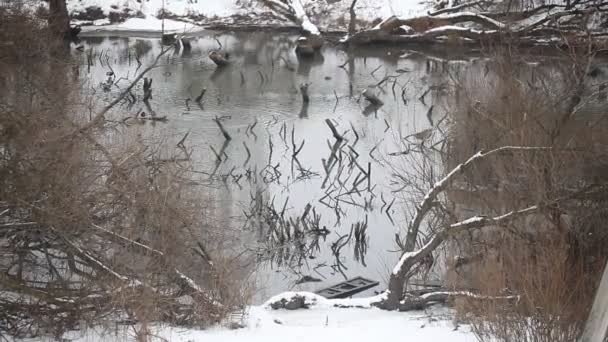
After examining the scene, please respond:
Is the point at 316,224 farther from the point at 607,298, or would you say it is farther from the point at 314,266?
the point at 607,298

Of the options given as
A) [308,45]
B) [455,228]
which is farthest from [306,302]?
[308,45]

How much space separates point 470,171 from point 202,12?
24631 millimetres

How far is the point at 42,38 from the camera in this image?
8.12 meters

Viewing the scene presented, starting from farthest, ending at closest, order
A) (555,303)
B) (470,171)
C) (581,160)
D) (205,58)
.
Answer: (205,58) → (470,171) → (581,160) → (555,303)

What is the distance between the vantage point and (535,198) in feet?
22.6

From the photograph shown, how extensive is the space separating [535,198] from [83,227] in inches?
146

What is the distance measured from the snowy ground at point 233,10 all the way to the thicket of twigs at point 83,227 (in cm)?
2300

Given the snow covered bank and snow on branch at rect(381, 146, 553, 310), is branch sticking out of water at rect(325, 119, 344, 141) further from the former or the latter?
the snow covered bank

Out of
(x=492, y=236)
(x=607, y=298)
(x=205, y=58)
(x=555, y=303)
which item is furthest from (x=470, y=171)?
(x=205, y=58)

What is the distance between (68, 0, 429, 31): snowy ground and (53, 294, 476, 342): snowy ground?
22873 mm

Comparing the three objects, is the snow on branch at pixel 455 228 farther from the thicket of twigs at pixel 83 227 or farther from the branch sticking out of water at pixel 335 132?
the branch sticking out of water at pixel 335 132

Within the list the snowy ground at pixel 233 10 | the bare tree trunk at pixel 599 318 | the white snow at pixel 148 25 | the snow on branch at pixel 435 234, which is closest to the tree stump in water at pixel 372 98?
the snow on branch at pixel 435 234

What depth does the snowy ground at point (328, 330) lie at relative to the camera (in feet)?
20.2

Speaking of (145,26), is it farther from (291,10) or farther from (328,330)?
(328,330)
